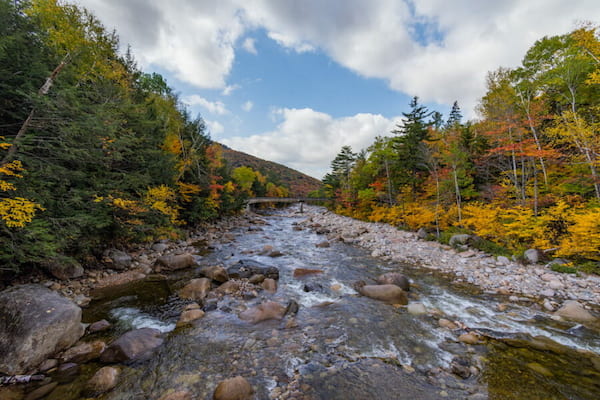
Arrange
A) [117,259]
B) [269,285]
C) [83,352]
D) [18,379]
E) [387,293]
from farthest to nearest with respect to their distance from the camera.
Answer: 1. [117,259]
2. [269,285]
3. [387,293]
4. [83,352]
5. [18,379]

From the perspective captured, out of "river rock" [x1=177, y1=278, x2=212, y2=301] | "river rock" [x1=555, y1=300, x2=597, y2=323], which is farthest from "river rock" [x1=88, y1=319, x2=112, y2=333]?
"river rock" [x1=555, y1=300, x2=597, y2=323]

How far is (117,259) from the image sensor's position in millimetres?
9750

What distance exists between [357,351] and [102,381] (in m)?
4.88

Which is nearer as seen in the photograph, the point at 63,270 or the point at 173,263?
the point at 63,270

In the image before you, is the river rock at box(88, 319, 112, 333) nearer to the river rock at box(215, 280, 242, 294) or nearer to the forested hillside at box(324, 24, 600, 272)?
the river rock at box(215, 280, 242, 294)

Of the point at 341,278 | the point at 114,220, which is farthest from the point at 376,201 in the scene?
the point at 114,220

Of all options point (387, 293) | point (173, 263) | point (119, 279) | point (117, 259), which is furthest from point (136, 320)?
point (387, 293)

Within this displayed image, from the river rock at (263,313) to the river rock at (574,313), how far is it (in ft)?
26.2

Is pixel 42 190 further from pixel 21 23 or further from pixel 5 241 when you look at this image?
pixel 21 23

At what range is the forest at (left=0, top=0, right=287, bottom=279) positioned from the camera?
572 cm

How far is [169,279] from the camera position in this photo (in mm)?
9055

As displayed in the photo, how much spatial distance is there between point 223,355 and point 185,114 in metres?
23.0

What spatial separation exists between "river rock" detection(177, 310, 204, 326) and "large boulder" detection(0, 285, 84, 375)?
2.07 m

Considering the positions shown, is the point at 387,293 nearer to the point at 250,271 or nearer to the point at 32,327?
the point at 250,271
